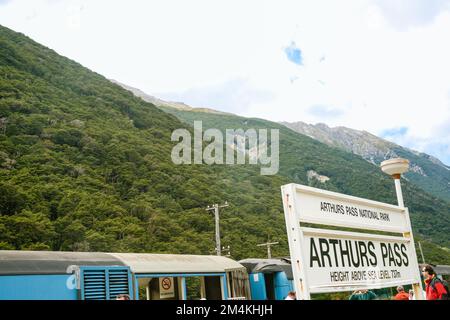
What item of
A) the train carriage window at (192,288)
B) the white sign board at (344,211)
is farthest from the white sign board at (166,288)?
the white sign board at (344,211)

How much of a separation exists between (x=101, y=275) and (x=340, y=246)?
7025mm

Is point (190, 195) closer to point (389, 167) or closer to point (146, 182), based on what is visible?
point (146, 182)

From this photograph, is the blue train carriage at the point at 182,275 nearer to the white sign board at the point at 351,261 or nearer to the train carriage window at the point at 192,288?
the train carriage window at the point at 192,288

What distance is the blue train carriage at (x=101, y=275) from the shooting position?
8.22 meters

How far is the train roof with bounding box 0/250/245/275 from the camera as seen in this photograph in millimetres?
8398

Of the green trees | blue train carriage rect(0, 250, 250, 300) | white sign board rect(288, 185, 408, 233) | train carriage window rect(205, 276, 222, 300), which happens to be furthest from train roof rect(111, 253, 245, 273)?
the green trees

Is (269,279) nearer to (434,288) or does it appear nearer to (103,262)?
(103,262)

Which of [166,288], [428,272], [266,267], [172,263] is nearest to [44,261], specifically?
[172,263]

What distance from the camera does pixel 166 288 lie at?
38.8ft

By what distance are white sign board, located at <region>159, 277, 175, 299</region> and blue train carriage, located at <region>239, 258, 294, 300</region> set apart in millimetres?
3738

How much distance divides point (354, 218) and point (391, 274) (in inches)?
27.7

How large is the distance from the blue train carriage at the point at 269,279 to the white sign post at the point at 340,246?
10.7 meters

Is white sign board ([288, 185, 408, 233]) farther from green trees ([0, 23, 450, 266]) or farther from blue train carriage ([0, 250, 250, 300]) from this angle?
green trees ([0, 23, 450, 266])
